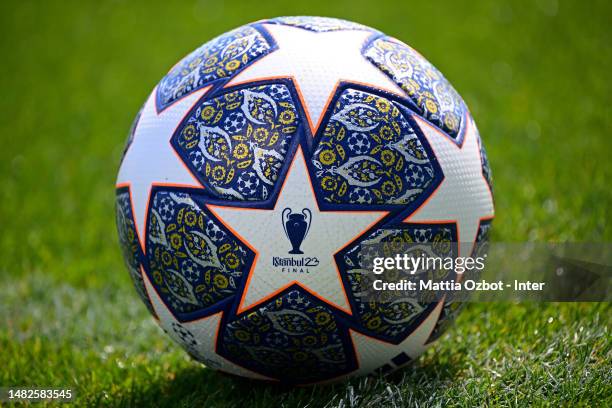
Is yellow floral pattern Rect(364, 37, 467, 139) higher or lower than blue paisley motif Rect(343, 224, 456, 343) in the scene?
higher

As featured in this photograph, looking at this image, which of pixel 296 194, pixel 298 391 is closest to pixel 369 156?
pixel 296 194

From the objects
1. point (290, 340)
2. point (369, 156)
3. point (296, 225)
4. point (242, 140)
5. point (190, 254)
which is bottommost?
point (290, 340)

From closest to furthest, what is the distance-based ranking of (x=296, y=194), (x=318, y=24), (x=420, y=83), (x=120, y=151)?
(x=296, y=194)
(x=420, y=83)
(x=318, y=24)
(x=120, y=151)

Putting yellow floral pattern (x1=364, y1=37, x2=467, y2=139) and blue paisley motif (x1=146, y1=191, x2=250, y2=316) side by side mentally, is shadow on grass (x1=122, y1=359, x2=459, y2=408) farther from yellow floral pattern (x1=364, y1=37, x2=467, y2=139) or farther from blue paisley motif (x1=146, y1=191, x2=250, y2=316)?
yellow floral pattern (x1=364, y1=37, x2=467, y2=139)

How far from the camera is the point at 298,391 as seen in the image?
333 centimetres

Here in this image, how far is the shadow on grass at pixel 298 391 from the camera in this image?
10.4 ft

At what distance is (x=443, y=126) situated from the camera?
3.08 metres

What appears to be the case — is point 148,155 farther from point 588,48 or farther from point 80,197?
point 588,48

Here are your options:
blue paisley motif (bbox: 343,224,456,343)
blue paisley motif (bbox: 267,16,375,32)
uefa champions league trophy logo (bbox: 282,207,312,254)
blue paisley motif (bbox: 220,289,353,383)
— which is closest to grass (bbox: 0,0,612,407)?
blue paisley motif (bbox: 220,289,353,383)

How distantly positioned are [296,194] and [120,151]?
530cm

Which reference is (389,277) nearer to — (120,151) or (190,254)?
(190,254)

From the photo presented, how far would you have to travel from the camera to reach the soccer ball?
2.84m

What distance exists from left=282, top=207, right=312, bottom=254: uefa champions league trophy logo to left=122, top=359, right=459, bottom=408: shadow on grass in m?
0.72

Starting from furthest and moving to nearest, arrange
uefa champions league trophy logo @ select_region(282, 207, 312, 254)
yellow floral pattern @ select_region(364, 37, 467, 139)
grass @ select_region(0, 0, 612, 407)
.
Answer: grass @ select_region(0, 0, 612, 407), yellow floral pattern @ select_region(364, 37, 467, 139), uefa champions league trophy logo @ select_region(282, 207, 312, 254)
